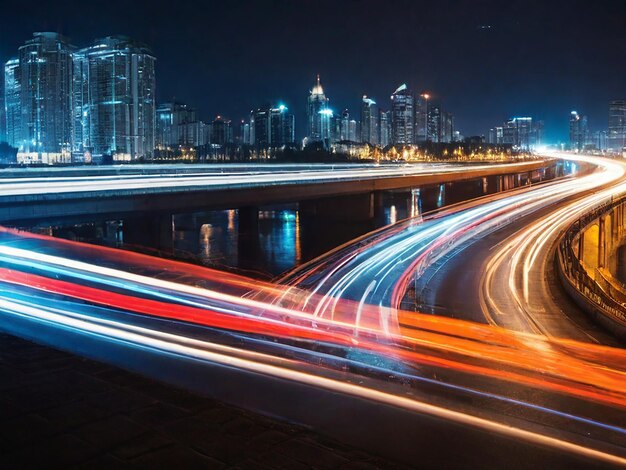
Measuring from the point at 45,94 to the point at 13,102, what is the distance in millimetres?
5712

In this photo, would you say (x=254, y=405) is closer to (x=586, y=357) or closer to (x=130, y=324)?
(x=130, y=324)

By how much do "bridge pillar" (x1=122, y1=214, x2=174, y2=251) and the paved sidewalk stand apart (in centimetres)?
2292

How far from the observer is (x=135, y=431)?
207 inches

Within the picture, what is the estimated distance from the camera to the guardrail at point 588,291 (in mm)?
15172

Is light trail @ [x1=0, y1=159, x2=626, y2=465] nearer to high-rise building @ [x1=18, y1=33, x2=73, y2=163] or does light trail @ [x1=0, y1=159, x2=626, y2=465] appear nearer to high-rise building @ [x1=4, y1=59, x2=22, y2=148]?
high-rise building @ [x1=18, y1=33, x2=73, y2=163]

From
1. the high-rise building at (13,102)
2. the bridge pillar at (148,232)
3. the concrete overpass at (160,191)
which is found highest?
the high-rise building at (13,102)

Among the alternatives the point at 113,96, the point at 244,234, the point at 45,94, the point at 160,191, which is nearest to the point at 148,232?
the point at 160,191

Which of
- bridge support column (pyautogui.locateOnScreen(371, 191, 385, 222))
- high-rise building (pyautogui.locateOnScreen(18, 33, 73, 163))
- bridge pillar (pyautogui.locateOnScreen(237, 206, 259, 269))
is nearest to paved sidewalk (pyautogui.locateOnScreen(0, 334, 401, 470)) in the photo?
bridge pillar (pyautogui.locateOnScreen(237, 206, 259, 269))

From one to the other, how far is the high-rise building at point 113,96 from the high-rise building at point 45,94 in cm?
526

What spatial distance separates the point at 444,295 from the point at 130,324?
1111 cm

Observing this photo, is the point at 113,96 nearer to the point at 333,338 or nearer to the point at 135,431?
the point at 333,338

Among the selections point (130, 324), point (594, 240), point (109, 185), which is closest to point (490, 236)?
point (594, 240)

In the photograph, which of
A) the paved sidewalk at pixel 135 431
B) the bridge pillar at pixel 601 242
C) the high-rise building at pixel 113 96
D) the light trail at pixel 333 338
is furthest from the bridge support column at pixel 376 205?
the high-rise building at pixel 113 96

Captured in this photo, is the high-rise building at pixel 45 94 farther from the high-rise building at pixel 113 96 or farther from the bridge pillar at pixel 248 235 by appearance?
the bridge pillar at pixel 248 235
